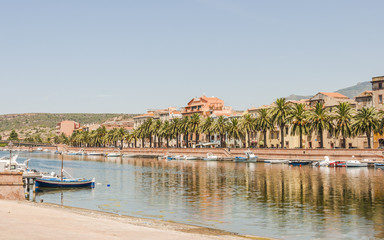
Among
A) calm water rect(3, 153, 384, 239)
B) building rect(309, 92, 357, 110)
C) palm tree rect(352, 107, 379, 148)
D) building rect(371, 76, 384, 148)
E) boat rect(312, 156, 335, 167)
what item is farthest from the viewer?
building rect(309, 92, 357, 110)

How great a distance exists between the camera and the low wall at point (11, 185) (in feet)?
154

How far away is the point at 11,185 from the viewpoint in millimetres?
47781

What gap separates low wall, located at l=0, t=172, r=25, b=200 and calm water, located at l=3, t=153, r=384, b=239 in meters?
7.53

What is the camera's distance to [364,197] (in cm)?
5791

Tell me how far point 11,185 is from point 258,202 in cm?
2702

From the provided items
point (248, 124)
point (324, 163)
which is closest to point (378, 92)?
point (248, 124)

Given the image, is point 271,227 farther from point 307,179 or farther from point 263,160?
point 263,160

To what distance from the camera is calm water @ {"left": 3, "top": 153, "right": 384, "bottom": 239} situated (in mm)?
39469

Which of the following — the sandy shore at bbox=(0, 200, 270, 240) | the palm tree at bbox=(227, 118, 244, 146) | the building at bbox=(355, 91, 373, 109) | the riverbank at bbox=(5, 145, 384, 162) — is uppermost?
the building at bbox=(355, 91, 373, 109)

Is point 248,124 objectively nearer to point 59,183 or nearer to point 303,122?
point 303,122

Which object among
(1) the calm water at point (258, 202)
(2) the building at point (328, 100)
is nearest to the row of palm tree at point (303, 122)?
(2) the building at point (328, 100)

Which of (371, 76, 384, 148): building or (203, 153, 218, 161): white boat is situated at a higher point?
(371, 76, 384, 148): building

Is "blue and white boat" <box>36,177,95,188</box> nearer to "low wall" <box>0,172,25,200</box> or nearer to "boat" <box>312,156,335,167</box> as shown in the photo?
"low wall" <box>0,172,25,200</box>

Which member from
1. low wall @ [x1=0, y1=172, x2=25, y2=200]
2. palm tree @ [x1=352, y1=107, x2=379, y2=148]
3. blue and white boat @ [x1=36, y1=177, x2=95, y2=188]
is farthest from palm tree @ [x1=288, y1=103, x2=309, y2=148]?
low wall @ [x1=0, y1=172, x2=25, y2=200]
